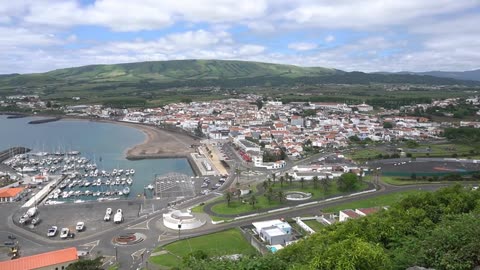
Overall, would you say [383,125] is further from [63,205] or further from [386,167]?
[63,205]

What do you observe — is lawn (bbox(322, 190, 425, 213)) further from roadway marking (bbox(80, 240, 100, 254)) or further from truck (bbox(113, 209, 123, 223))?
roadway marking (bbox(80, 240, 100, 254))

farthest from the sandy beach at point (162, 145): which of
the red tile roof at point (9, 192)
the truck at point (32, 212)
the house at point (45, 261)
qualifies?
the house at point (45, 261)

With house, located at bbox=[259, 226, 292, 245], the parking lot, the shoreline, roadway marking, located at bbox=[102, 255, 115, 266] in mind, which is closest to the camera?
roadway marking, located at bbox=[102, 255, 115, 266]

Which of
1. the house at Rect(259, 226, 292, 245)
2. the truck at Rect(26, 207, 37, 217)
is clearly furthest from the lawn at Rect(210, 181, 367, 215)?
the truck at Rect(26, 207, 37, 217)

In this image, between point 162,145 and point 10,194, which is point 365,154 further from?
point 10,194

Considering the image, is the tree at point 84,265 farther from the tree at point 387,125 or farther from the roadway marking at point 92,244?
the tree at point 387,125

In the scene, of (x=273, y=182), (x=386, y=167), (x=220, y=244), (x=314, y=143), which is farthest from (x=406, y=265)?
(x=314, y=143)
